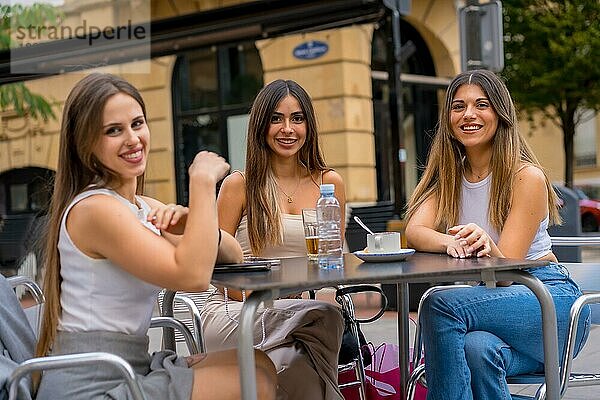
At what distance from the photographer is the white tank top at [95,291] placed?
7.76 feet

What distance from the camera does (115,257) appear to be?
2.29 meters

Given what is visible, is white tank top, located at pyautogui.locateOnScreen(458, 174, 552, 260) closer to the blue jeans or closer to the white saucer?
the blue jeans

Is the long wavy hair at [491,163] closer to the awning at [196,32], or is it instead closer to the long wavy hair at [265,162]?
the long wavy hair at [265,162]

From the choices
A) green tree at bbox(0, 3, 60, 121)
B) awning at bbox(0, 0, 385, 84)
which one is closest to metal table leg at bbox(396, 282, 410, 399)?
awning at bbox(0, 0, 385, 84)

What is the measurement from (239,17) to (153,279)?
7.32m

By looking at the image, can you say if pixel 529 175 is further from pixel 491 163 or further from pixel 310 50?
pixel 310 50

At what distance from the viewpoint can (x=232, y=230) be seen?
362cm

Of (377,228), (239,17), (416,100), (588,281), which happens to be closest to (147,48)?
(239,17)

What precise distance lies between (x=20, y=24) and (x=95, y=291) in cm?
796

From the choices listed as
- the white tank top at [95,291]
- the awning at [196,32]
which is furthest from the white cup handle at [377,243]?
the awning at [196,32]

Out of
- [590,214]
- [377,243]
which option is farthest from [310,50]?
[377,243]

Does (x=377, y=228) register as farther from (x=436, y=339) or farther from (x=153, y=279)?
(x=153, y=279)

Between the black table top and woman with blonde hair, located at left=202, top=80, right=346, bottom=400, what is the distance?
432 mm

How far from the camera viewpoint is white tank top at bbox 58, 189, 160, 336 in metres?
2.37
